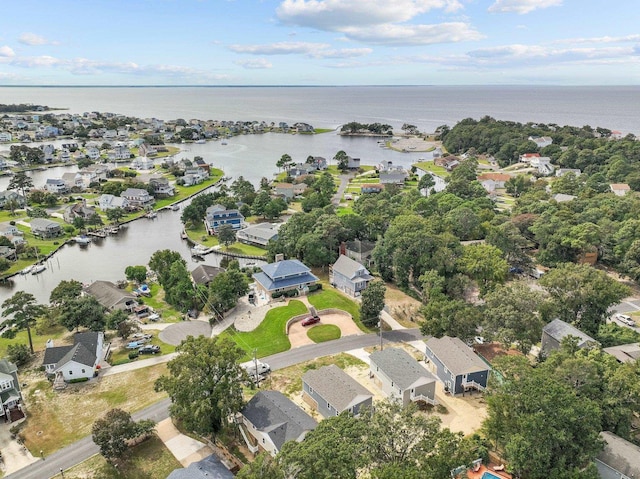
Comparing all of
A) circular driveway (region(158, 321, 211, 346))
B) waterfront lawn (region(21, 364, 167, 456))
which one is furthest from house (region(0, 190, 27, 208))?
waterfront lawn (region(21, 364, 167, 456))

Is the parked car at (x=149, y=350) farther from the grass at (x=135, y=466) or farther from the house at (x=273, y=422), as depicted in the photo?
the house at (x=273, y=422)

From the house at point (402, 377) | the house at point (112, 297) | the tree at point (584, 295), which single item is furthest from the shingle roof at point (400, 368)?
the house at point (112, 297)

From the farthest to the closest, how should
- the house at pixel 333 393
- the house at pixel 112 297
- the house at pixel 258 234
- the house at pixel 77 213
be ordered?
the house at pixel 77 213 < the house at pixel 258 234 < the house at pixel 112 297 < the house at pixel 333 393

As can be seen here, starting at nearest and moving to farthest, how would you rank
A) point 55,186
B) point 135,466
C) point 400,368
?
1. point 135,466
2. point 400,368
3. point 55,186

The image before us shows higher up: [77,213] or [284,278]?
[284,278]

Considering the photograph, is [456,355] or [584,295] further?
[584,295]

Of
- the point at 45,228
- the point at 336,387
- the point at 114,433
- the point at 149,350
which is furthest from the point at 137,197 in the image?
the point at 336,387

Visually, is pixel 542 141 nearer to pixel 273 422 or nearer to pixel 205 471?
pixel 273 422
